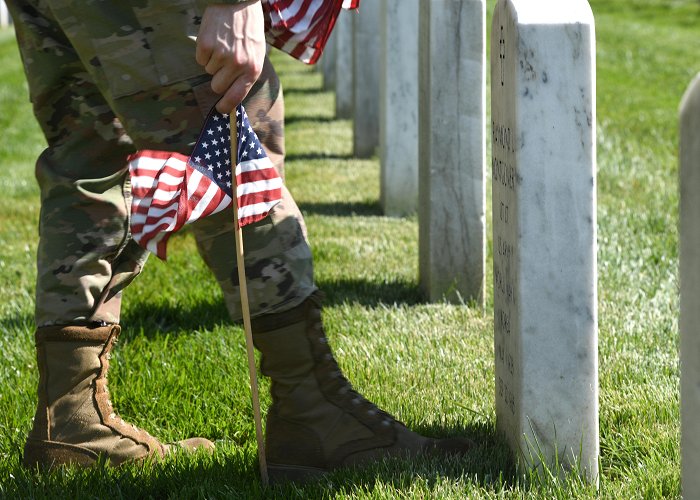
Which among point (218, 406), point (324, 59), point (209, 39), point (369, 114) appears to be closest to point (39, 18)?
point (209, 39)

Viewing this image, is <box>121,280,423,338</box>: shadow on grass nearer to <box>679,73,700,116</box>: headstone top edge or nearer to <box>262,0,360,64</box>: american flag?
<box>262,0,360,64</box>: american flag

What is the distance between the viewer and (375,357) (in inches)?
128

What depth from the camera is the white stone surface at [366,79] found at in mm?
7203

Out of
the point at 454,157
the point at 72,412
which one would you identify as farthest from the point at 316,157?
the point at 72,412

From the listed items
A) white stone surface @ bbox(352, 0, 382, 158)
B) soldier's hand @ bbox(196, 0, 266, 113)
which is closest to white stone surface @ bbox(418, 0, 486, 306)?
soldier's hand @ bbox(196, 0, 266, 113)

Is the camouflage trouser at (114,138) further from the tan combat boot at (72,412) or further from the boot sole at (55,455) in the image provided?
the boot sole at (55,455)

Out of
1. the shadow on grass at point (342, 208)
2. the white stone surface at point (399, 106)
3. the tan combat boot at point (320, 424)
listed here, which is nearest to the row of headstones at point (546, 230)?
the tan combat boot at point (320, 424)

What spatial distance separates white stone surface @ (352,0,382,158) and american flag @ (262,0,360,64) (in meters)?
4.55

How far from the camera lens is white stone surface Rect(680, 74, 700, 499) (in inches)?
58.3

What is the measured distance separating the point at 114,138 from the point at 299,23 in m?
0.59

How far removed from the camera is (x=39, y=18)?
256 cm

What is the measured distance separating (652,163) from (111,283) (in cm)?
498

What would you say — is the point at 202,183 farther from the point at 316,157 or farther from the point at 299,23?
the point at 316,157

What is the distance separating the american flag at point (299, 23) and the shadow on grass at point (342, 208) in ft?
10.7
